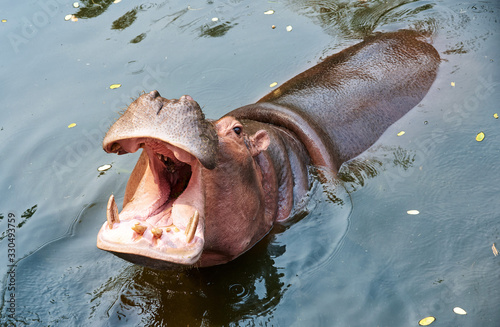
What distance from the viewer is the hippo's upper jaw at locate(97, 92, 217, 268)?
Result: 13.1 ft

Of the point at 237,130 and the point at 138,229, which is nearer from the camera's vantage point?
the point at 138,229

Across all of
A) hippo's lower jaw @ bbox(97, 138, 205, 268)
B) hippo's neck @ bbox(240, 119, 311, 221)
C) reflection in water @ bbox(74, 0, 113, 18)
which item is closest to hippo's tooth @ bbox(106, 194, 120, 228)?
hippo's lower jaw @ bbox(97, 138, 205, 268)

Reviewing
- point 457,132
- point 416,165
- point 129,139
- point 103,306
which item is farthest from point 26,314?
point 457,132

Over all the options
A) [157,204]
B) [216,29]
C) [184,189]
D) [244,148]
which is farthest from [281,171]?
[216,29]

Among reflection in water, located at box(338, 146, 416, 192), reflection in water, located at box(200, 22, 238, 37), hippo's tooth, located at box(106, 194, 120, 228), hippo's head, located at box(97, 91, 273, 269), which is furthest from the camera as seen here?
reflection in water, located at box(200, 22, 238, 37)

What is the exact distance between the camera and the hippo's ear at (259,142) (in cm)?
520

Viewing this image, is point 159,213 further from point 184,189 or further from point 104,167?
point 104,167

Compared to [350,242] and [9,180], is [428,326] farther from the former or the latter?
[9,180]

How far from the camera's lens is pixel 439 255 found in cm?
556

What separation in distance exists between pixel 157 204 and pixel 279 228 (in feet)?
5.21

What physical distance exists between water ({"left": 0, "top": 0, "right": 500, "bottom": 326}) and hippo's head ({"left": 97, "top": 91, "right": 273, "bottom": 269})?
1.99 feet

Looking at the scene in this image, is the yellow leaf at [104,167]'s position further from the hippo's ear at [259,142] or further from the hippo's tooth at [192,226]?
the hippo's tooth at [192,226]

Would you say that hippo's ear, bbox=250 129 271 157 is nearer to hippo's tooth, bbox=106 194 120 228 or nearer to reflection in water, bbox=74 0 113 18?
hippo's tooth, bbox=106 194 120 228

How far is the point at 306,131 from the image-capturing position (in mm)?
6168
